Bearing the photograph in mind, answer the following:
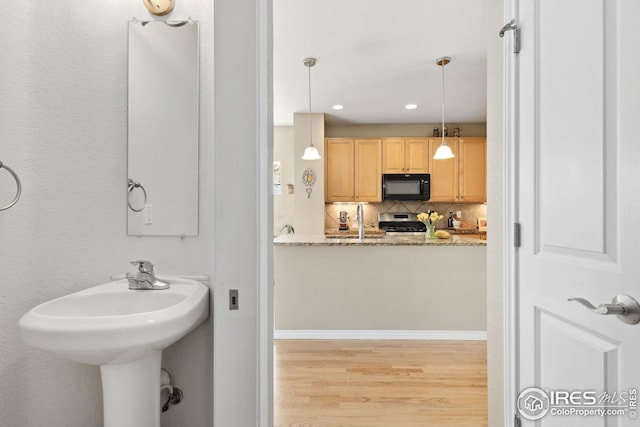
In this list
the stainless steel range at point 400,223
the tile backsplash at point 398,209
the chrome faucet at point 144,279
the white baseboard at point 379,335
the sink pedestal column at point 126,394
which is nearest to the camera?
the sink pedestal column at point 126,394

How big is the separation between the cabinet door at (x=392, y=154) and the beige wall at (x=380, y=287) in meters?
2.69

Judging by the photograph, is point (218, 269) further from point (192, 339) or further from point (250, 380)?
point (192, 339)

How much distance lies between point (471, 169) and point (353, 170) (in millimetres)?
1979

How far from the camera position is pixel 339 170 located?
18.4 ft

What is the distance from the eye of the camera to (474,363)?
8.70 ft

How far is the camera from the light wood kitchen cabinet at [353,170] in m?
5.58

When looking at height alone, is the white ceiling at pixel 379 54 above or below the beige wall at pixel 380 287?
above

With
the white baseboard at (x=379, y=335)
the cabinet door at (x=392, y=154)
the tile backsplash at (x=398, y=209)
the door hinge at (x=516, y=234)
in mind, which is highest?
the cabinet door at (x=392, y=154)

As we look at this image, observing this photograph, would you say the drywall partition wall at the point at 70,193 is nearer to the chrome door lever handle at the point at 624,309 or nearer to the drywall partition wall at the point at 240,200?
the drywall partition wall at the point at 240,200

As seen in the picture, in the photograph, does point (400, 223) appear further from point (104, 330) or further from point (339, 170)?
point (104, 330)

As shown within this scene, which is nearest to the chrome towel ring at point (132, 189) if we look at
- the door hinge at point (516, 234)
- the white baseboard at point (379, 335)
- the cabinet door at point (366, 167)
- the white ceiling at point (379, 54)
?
the door hinge at point (516, 234)

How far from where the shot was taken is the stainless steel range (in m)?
5.78

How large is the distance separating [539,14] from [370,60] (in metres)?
2.41

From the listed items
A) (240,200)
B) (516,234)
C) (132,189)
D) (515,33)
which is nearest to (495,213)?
(516,234)
